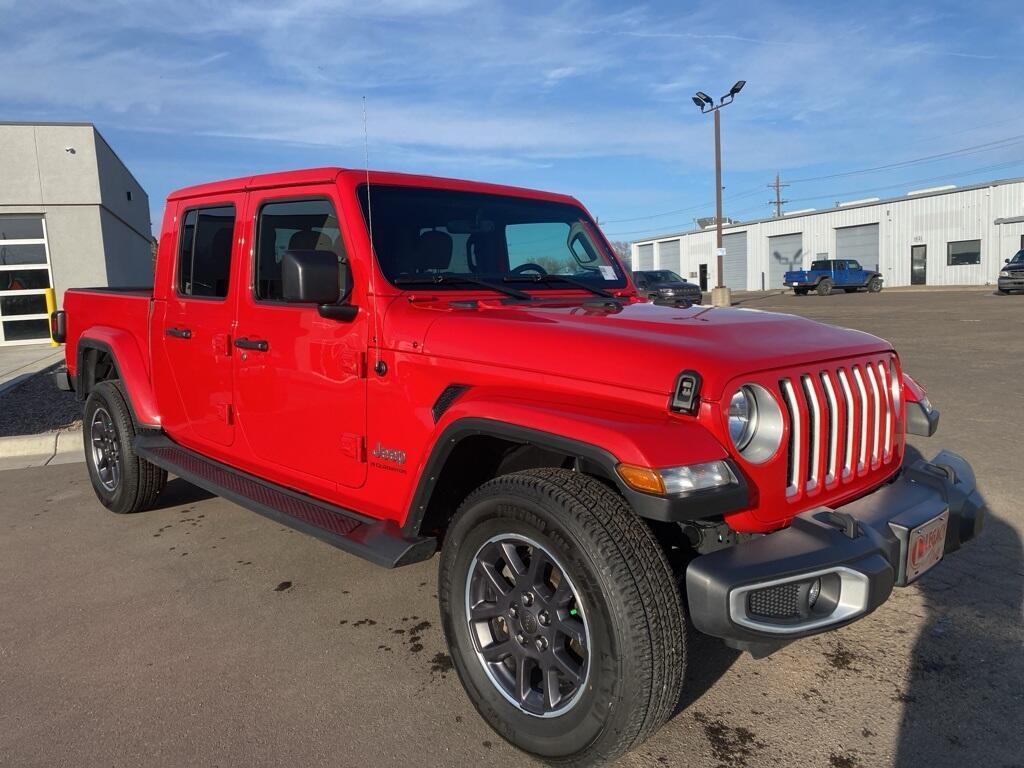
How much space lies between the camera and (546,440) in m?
2.26

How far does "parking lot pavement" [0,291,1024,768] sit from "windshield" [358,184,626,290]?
5.19 ft

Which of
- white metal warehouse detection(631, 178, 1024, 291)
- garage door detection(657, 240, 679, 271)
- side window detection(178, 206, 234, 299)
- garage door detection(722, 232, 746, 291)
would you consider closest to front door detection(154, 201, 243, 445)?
side window detection(178, 206, 234, 299)

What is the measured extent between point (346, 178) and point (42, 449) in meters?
5.17

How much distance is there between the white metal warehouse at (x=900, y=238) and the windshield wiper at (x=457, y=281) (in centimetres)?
4350

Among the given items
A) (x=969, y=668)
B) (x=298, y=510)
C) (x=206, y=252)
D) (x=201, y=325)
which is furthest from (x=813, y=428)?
(x=206, y=252)

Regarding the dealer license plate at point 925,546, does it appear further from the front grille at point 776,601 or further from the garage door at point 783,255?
the garage door at point 783,255

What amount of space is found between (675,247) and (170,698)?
6192 centimetres

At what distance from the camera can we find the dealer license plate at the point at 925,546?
233 cm

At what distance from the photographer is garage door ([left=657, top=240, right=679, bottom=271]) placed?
202 feet

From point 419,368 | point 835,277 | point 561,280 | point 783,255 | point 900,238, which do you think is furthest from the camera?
point 783,255

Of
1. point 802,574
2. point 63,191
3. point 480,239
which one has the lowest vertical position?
point 802,574

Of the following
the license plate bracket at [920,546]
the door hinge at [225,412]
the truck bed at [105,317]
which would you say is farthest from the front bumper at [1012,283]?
the door hinge at [225,412]

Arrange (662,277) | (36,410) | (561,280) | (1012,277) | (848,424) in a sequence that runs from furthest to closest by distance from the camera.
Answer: (662,277) < (1012,277) < (36,410) < (561,280) < (848,424)

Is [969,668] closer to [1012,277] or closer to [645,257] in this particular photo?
[1012,277]
